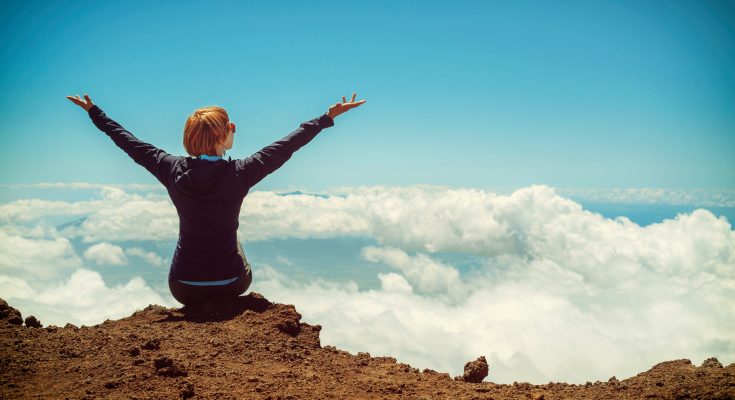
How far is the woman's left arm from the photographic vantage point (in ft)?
26.7

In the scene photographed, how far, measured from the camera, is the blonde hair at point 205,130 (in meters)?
7.72

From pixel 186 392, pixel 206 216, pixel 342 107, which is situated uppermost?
pixel 342 107

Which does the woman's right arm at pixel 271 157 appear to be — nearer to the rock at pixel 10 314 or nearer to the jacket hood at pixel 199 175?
the jacket hood at pixel 199 175

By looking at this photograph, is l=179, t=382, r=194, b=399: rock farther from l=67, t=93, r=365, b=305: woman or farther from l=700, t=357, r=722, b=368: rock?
l=700, t=357, r=722, b=368: rock

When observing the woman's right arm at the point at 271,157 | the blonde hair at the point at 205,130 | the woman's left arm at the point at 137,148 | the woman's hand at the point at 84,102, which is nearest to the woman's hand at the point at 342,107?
the woman's right arm at the point at 271,157

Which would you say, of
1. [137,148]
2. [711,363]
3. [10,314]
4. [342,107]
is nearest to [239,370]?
[137,148]

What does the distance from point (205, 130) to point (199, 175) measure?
69cm

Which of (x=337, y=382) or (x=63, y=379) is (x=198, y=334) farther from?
(x=337, y=382)

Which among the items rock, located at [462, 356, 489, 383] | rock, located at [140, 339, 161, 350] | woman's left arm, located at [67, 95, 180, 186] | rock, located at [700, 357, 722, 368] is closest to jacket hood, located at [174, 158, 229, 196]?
woman's left arm, located at [67, 95, 180, 186]

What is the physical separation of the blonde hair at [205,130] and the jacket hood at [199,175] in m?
0.20

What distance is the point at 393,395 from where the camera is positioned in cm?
605

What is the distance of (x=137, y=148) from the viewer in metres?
8.31

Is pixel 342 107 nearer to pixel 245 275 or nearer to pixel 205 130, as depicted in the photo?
pixel 205 130

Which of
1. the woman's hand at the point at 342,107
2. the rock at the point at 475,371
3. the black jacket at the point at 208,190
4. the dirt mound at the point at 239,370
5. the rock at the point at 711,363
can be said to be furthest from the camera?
the woman's hand at the point at 342,107
